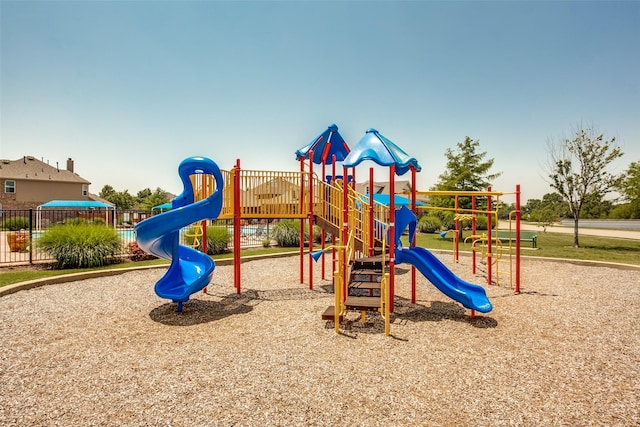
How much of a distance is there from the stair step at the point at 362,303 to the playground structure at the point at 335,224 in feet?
0.06

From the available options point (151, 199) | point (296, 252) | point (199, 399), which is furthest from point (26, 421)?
point (151, 199)

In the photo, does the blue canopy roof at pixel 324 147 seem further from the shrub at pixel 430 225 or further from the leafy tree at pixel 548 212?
the shrub at pixel 430 225

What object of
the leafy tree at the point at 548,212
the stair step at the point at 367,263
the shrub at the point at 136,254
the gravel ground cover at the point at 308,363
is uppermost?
the leafy tree at the point at 548,212

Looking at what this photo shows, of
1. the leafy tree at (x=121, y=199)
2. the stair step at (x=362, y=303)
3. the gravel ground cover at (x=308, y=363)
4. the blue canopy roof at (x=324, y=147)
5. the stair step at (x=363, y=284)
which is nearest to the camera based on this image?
the gravel ground cover at (x=308, y=363)

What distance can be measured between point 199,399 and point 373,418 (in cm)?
186

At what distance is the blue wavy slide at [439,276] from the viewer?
21.0ft

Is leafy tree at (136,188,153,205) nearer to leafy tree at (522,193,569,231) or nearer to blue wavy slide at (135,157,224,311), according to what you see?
leafy tree at (522,193,569,231)

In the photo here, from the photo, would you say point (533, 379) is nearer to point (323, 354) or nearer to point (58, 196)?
point (323, 354)

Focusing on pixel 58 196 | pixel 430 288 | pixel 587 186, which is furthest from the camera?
pixel 58 196

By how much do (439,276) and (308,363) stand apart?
3433 mm

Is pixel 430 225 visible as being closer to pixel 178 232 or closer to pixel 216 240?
pixel 216 240

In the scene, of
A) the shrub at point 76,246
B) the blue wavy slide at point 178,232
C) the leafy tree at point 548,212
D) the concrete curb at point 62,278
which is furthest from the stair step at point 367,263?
the leafy tree at point 548,212

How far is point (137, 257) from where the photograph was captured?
13258 millimetres

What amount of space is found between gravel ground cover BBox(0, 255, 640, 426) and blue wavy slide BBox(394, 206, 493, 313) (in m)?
0.42
